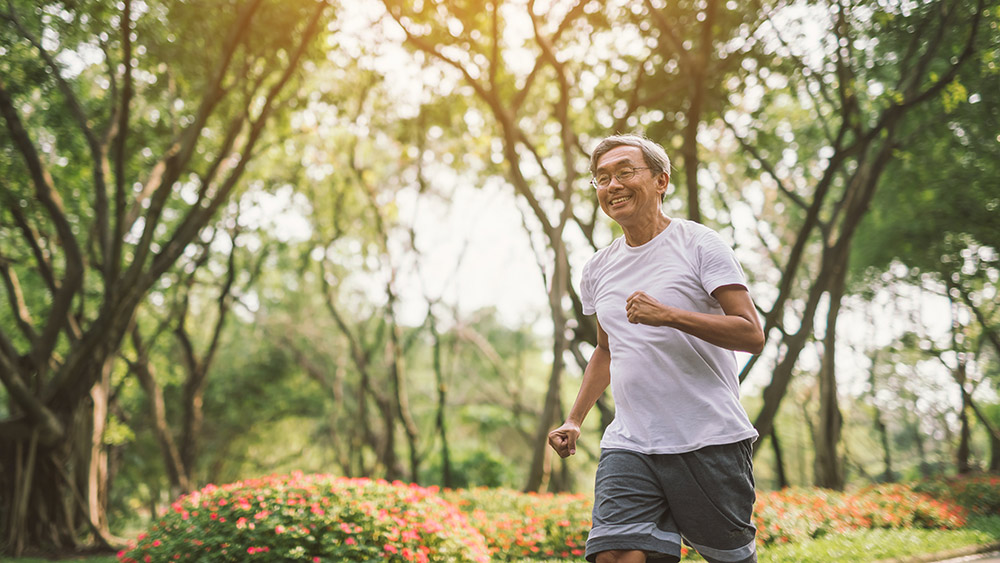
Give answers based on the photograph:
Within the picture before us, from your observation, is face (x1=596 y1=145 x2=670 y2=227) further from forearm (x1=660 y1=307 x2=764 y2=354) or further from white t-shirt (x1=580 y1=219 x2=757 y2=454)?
forearm (x1=660 y1=307 x2=764 y2=354)

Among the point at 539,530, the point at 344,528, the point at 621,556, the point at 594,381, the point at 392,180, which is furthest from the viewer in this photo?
the point at 392,180

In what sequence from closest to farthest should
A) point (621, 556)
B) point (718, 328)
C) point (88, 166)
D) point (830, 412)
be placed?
point (718, 328), point (621, 556), point (88, 166), point (830, 412)

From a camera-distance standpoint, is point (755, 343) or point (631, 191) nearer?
point (755, 343)

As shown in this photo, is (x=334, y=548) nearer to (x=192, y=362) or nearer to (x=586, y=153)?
(x=586, y=153)

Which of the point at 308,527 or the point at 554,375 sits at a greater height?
the point at 554,375

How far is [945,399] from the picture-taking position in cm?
2750

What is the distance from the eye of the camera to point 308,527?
18.3ft

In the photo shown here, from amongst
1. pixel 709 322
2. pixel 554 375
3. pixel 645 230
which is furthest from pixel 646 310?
pixel 554 375

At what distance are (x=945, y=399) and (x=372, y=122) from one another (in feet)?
75.3

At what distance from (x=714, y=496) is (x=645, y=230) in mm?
922

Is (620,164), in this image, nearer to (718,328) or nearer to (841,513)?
(718,328)

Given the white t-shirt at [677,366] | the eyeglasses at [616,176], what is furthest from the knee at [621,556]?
the eyeglasses at [616,176]

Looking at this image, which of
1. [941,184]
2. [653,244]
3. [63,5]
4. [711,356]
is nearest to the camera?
[711,356]

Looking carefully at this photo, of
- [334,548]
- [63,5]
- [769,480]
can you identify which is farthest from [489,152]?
[769,480]
